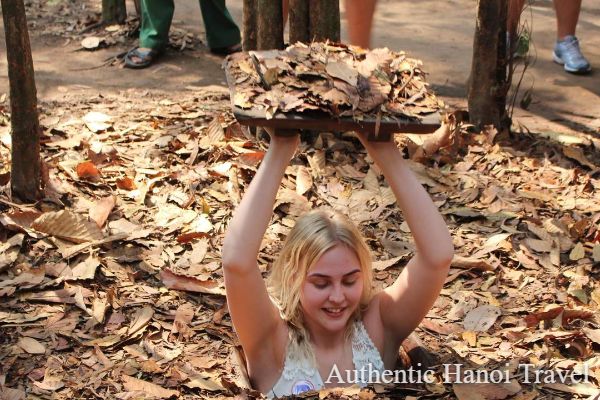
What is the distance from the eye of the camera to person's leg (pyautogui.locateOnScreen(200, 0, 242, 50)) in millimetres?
6793

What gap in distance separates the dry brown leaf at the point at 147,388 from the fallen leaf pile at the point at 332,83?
3.61 ft

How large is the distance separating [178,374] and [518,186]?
232 cm

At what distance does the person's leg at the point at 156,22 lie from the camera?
6691 mm

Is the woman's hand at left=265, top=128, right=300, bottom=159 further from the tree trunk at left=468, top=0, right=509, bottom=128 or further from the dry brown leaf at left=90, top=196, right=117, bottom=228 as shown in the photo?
the tree trunk at left=468, top=0, right=509, bottom=128

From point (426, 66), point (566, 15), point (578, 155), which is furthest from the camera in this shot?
point (426, 66)

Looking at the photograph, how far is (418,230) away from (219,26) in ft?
13.8

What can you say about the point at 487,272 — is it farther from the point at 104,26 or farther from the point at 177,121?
the point at 104,26

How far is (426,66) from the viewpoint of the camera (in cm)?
682

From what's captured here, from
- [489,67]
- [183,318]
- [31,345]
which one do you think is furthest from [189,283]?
[489,67]

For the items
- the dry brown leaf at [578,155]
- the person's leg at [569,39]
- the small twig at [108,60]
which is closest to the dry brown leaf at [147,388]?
the dry brown leaf at [578,155]

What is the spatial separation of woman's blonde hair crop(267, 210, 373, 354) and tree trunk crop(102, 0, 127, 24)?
4847 mm

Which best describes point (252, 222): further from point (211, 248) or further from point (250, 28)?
point (250, 28)

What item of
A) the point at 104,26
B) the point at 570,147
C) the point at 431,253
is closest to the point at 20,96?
the point at 431,253

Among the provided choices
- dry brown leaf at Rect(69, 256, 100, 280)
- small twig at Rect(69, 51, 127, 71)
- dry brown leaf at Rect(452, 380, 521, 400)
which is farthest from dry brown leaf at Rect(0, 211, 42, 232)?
small twig at Rect(69, 51, 127, 71)
